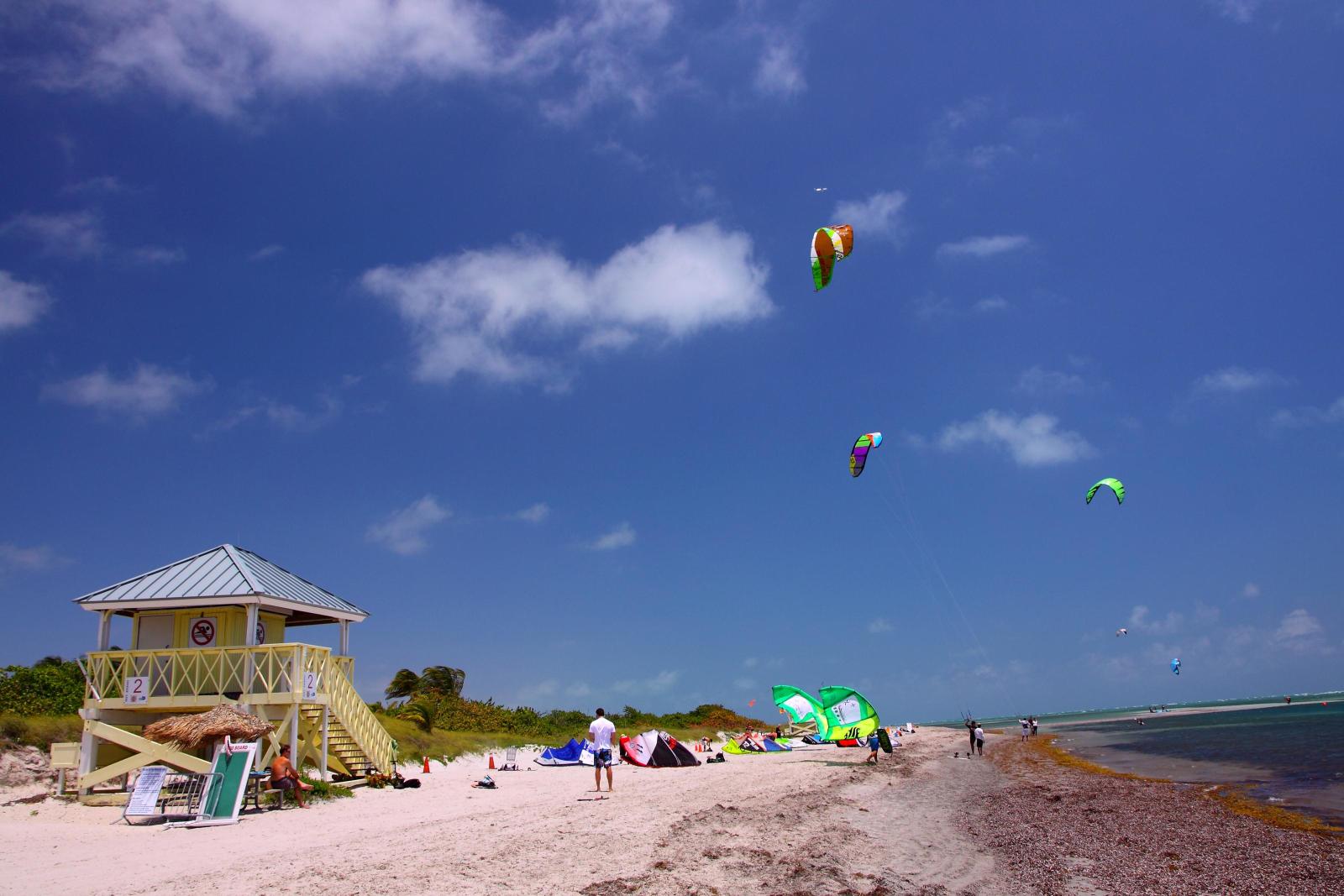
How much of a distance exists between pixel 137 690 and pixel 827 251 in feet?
50.3

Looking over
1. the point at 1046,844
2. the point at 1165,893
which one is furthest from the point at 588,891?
the point at 1046,844

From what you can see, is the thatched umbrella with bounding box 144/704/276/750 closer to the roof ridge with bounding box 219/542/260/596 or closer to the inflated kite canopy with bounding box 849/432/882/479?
the roof ridge with bounding box 219/542/260/596

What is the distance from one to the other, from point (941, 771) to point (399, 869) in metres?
17.7

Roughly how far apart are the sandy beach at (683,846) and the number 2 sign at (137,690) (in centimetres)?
195

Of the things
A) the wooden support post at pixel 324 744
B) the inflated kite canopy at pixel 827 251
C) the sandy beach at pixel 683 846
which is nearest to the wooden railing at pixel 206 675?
the wooden support post at pixel 324 744

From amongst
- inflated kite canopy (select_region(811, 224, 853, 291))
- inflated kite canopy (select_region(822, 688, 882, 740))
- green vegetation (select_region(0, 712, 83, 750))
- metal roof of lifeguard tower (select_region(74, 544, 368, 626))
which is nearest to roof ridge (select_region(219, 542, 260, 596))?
metal roof of lifeguard tower (select_region(74, 544, 368, 626))

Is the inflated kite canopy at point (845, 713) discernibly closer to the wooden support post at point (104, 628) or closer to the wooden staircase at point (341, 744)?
the wooden staircase at point (341, 744)

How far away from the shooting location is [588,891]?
7160mm

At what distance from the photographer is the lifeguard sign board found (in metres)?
16.0

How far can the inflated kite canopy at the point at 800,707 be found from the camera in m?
24.4

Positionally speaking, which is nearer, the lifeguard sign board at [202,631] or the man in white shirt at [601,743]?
the man in white shirt at [601,743]

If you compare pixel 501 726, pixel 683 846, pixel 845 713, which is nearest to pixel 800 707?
pixel 845 713

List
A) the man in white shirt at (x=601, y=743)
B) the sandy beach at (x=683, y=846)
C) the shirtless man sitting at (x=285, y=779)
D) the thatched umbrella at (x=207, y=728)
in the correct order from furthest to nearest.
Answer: the man in white shirt at (x=601, y=743) < the thatched umbrella at (x=207, y=728) < the shirtless man sitting at (x=285, y=779) < the sandy beach at (x=683, y=846)

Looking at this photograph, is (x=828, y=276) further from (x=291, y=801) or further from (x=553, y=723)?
(x=553, y=723)
